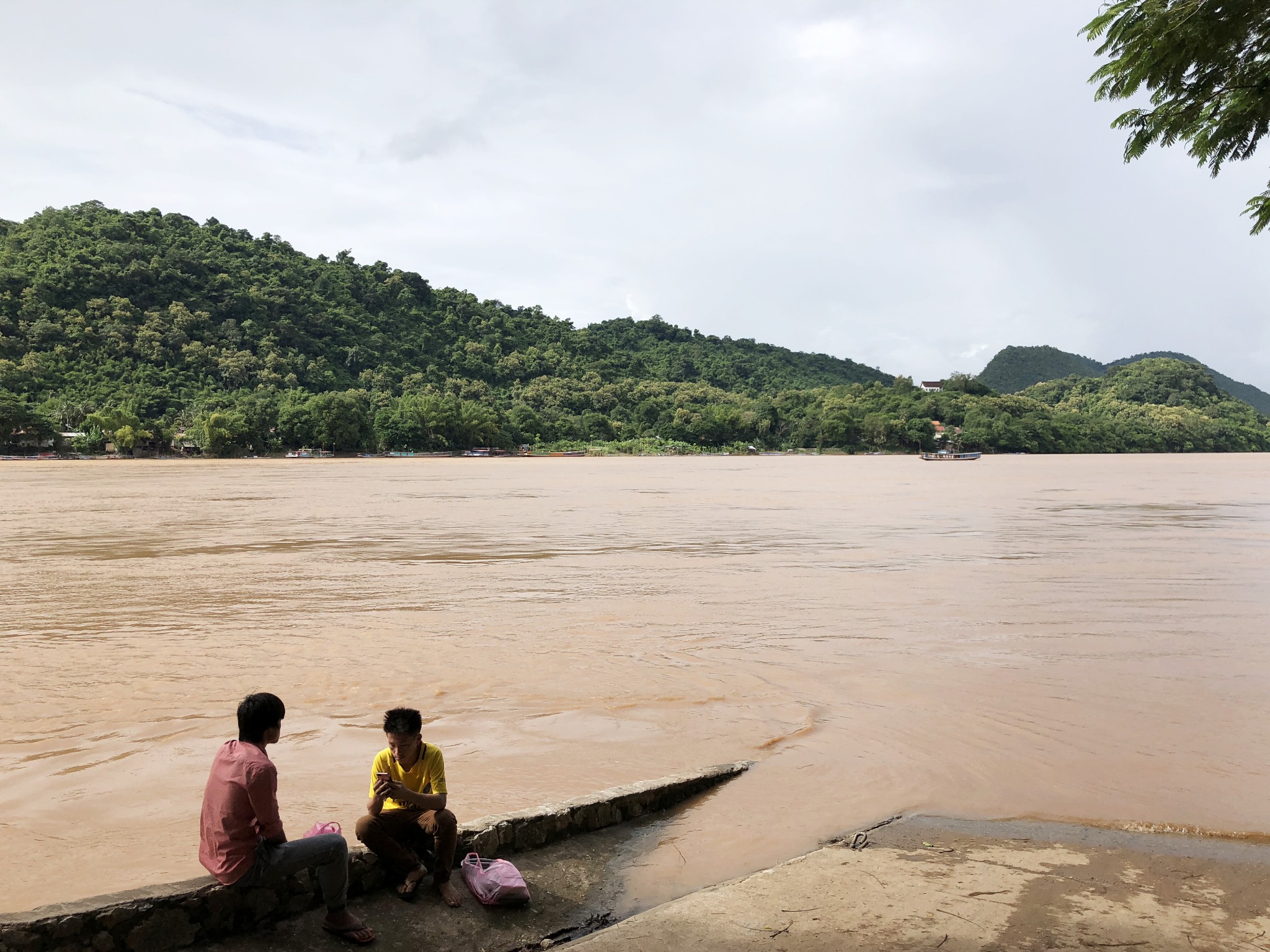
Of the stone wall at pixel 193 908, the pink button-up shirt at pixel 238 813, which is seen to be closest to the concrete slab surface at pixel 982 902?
the stone wall at pixel 193 908

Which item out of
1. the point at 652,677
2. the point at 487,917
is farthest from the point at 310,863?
the point at 652,677

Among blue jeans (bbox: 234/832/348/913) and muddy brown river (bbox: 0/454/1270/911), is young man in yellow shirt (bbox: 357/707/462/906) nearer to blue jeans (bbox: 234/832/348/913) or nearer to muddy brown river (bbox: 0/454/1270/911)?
blue jeans (bbox: 234/832/348/913)

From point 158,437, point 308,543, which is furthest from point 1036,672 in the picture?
point 158,437

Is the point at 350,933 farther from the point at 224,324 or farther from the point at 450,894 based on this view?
the point at 224,324

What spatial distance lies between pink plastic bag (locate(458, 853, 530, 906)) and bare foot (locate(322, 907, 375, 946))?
530 mm

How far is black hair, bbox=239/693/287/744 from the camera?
3.96 m

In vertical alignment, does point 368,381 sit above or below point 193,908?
above

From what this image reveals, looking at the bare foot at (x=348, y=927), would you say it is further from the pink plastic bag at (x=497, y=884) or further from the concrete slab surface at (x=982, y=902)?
the concrete slab surface at (x=982, y=902)

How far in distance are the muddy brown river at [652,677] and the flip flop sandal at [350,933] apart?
131 cm

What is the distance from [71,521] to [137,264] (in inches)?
4680

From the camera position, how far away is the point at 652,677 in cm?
930

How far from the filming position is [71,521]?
83.4 feet

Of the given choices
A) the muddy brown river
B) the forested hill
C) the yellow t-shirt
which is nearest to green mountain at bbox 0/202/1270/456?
the forested hill

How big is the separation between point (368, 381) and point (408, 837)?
138842 millimetres
